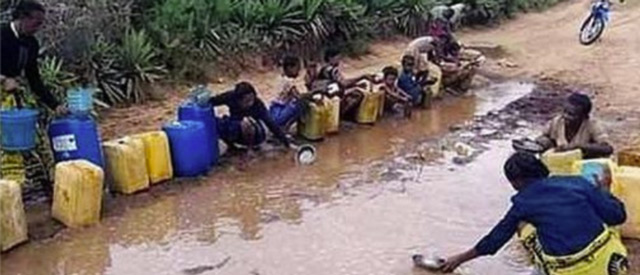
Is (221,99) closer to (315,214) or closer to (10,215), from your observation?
(315,214)

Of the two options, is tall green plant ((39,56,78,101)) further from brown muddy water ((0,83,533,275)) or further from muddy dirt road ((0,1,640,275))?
brown muddy water ((0,83,533,275))

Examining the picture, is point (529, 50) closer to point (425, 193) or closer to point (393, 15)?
point (393, 15)

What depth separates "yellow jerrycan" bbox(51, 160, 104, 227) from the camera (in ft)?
27.6

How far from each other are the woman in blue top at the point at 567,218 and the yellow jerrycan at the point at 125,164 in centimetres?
425

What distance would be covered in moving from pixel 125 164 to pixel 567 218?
15.1ft

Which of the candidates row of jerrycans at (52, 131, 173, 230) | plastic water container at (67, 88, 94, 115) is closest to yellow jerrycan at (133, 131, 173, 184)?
row of jerrycans at (52, 131, 173, 230)

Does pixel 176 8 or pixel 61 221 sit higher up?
pixel 176 8

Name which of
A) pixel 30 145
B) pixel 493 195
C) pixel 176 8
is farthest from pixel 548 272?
pixel 176 8

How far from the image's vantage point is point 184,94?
564 inches

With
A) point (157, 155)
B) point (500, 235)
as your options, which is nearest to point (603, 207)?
point (500, 235)

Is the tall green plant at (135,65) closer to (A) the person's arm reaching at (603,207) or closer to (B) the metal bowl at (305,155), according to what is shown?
(B) the metal bowl at (305,155)

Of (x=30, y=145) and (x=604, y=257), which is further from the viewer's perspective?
(x=30, y=145)

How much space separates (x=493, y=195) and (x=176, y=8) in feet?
22.8

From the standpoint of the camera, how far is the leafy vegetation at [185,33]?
43.4 ft
